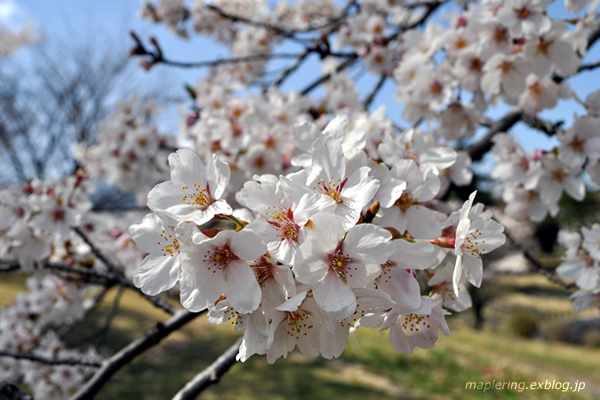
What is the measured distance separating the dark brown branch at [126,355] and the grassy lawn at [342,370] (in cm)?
265

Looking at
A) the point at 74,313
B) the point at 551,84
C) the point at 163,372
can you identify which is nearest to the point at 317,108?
the point at 551,84

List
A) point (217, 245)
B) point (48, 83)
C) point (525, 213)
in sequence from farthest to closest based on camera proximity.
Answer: point (48, 83) < point (525, 213) < point (217, 245)

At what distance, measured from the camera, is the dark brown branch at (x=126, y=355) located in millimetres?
1175

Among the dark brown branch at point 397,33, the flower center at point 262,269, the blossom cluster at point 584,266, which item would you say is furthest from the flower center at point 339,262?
the dark brown branch at point 397,33

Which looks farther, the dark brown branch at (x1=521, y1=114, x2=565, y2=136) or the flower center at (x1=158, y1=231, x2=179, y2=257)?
the dark brown branch at (x1=521, y1=114, x2=565, y2=136)

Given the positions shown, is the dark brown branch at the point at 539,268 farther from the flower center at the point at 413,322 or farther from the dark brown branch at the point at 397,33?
the dark brown branch at the point at 397,33

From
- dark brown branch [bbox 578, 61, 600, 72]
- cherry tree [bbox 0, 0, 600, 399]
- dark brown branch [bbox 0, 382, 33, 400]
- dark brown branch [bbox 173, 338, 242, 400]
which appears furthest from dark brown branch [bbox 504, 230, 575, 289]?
dark brown branch [bbox 0, 382, 33, 400]

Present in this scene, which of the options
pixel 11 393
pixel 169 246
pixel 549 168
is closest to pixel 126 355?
pixel 11 393

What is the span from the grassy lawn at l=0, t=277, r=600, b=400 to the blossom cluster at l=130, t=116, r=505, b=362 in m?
3.14

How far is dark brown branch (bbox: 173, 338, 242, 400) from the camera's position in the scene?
1044 mm

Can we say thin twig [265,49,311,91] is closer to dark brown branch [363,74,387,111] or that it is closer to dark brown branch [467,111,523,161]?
dark brown branch [363,74,387,111]

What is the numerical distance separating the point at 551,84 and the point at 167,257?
1635mm

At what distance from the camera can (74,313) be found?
2301 millimetres

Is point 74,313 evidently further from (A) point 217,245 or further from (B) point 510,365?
(B) point 510,365
